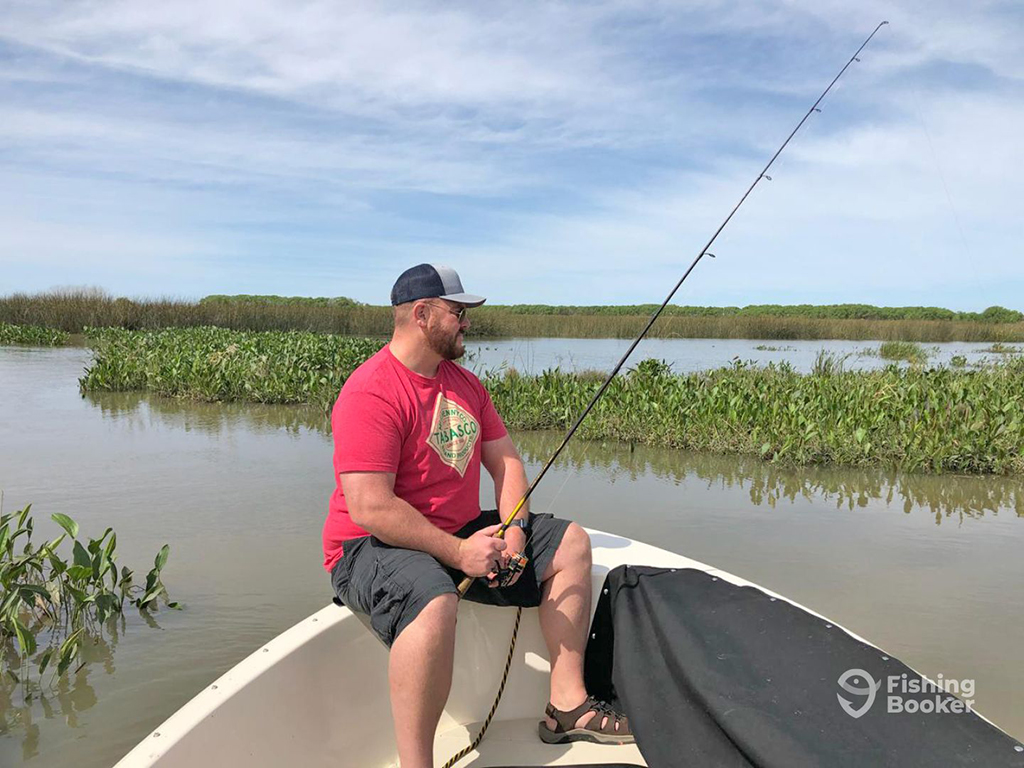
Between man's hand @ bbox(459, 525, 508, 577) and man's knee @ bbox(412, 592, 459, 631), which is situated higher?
man's hand @ bbox(459, 525, 508, 577)

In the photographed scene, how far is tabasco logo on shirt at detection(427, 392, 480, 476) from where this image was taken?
8.77 ft

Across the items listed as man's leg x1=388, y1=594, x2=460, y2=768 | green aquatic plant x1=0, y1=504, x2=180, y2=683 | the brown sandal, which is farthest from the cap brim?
green aquatic plant x1=0, y1=504, x2=180, y2=683

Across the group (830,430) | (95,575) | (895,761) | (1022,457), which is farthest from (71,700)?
(1022,457)

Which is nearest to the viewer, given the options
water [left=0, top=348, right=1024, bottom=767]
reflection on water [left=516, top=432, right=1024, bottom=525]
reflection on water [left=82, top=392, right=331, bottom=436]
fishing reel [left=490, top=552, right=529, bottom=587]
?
fishing reel [left=490, top=552, right=529, bottom=587]

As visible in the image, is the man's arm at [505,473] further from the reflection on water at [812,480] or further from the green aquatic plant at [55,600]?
the reflection on water at [812,480]

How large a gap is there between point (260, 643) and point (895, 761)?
2.89 m

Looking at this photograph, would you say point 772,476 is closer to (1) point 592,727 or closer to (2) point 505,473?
(2) point 505,473

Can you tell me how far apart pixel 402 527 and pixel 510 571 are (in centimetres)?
38

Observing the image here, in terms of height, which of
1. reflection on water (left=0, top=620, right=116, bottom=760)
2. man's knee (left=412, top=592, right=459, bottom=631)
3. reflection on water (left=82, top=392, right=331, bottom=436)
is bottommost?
reflection on water (left=0, top=620, right=116, bottom=760)

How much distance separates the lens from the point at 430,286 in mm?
2658

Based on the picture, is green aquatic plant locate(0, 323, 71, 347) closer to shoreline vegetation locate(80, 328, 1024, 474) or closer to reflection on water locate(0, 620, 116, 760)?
shoreline vegetation locate(80, 328, 1024, 474)

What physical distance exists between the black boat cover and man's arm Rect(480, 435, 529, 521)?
41 centimetres

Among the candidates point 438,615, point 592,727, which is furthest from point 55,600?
point 592,727

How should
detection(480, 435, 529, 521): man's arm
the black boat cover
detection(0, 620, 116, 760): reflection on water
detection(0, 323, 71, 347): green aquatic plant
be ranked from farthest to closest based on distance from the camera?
detection(0, 323, 71, 347): green aquatic plant
detection(0, 620, 116, 760): reflection on water
detection(480, 435, 529, 521): man's arm
the black boat cover
